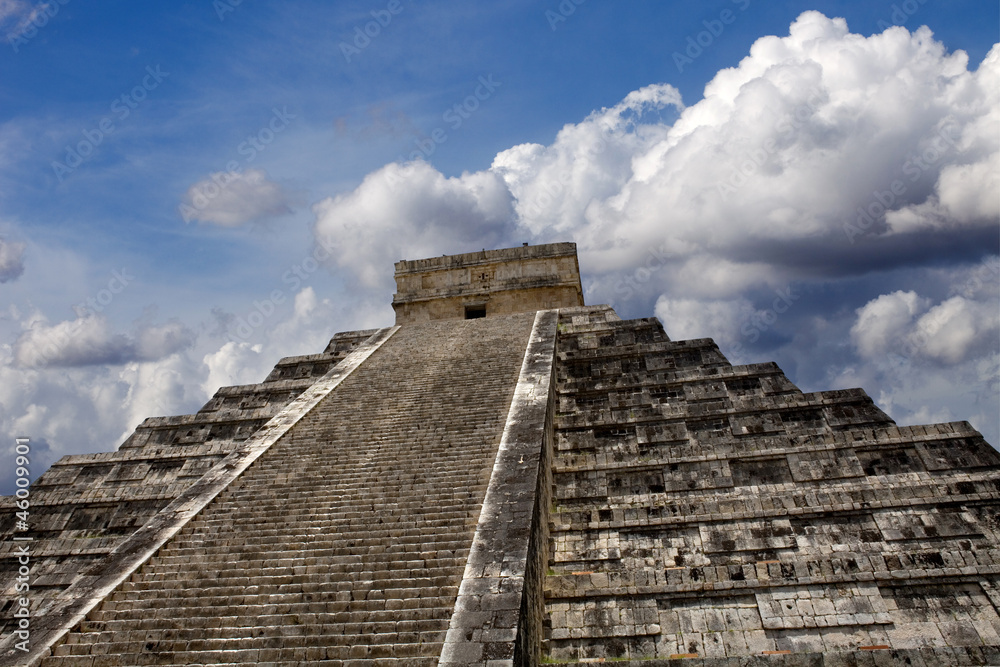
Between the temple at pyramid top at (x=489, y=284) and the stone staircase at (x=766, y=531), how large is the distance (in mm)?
8204

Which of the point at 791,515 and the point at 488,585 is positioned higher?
the point at 791,515

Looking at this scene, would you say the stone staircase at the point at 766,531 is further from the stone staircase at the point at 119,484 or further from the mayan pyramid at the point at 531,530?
the stone staircase at the point at 119,484

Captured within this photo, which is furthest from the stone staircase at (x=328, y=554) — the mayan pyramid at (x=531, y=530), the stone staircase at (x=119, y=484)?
the stone staircase at (x=119, y=484)

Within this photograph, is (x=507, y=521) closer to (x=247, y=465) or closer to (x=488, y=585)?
(x=488, y=585)

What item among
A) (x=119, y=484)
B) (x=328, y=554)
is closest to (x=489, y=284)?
(x=119, y=484)

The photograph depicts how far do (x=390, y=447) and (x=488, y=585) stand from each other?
3.70m

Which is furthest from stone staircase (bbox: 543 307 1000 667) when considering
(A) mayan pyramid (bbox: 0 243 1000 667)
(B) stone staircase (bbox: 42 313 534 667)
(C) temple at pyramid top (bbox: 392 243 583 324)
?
(C) temple at pyramid top (bbox: 392 243 583 324)

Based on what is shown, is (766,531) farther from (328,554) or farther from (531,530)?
(328,554)

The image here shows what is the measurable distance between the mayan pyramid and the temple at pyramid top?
21.8 feet

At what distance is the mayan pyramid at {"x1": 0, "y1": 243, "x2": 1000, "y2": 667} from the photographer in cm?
612

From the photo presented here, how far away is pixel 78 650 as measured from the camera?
20.3 feet

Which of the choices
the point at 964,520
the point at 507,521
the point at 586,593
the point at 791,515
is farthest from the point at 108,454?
the point at 964,520

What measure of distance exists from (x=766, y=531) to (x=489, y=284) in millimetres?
12603

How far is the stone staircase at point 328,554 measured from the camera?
233 inches
